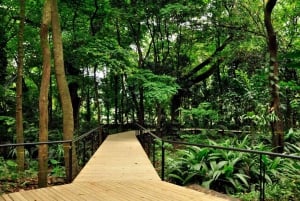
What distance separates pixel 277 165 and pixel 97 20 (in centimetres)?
1199

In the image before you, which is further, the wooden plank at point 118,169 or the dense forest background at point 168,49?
the dense forest background at point 168,49

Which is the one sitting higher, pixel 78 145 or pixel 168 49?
pixel 168 49

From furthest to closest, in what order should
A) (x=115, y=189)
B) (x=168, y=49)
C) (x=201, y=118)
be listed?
(x=201, y=118)
(x=168, y=49)
(x=115, y=189)

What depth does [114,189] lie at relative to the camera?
5.54m

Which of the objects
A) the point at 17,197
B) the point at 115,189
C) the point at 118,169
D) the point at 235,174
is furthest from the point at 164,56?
the point at 17,197

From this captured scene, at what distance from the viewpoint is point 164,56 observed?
64.2ft

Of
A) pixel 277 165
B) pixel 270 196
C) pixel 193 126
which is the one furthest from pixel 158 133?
pixel 270 196

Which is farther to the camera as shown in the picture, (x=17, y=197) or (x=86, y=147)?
(x=86, y=147)

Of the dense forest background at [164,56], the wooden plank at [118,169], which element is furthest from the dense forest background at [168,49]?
the wooden plank at [118,169]

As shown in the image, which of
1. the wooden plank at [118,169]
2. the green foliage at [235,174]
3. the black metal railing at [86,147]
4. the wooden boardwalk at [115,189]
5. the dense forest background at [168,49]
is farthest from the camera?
the dense forest background at [168,49]

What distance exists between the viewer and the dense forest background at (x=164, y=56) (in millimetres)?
10406

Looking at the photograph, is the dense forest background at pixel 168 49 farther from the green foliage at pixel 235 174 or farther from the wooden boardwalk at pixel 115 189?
the wooden boardwalk at pixel 115 189

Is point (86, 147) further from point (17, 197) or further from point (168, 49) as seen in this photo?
point (17, 197)

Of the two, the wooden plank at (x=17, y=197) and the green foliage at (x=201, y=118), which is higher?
the green foliage at (x=201, y=118)
